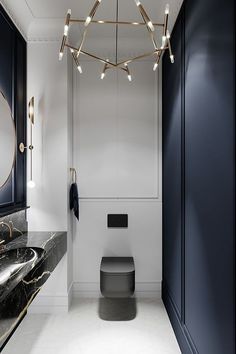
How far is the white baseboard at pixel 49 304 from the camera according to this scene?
259cm

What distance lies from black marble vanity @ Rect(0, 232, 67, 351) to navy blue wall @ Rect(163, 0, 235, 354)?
1.04 m

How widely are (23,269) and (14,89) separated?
1.67 metres

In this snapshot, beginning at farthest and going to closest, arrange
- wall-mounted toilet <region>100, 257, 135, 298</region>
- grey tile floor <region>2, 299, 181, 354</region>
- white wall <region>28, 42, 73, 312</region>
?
white wall <region>28, 42, 73, 312</region>
wall-mounted toilet <region>100, 257, 135, 298</region>
grey tile floor <region>2, 299, 181, 354</region>

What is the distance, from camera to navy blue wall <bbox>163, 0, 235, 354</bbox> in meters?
1.19

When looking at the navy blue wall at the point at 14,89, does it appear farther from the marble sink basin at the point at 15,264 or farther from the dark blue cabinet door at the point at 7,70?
the marble sink basin at the point at 15,264

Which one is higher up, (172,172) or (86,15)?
(86,15)

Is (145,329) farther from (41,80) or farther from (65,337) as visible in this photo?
(41,80)

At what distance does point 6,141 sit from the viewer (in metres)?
2.22

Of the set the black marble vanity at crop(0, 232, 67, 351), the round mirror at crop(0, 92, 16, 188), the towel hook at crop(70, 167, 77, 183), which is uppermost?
the round mirror at crop(0, 92, 16, 188)

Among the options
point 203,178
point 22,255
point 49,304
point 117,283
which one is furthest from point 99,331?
point 203,178

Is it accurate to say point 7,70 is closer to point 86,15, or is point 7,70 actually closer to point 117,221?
point 86,15

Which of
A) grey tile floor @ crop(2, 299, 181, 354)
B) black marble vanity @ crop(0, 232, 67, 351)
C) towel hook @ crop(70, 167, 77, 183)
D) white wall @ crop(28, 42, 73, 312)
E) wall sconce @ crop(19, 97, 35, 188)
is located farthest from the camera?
towel hook @ crop(70, 167, 77, 183)

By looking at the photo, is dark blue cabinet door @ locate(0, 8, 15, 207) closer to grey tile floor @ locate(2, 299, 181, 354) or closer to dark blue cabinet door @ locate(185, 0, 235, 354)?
grey tile floor @ locate(2, 299, 181, 354)

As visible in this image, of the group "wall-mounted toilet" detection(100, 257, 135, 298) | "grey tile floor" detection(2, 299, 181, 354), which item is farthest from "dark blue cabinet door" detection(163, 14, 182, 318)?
"wall-mounted toilet" detection(100, 257, 135, 298)
